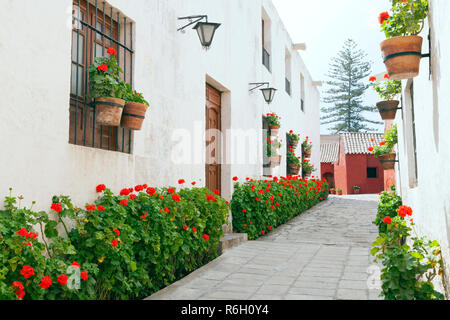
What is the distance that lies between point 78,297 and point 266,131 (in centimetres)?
793

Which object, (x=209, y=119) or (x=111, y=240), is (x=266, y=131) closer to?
(x=209, y=119)

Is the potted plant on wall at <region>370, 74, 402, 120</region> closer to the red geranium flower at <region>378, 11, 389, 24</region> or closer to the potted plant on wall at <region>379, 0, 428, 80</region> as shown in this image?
the red geranium flower at <region>378, 11, 389, 24</region>

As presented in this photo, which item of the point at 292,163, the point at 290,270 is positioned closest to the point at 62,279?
the point at 290,270

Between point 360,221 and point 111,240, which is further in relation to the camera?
point 360,221

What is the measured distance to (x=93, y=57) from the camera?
4090 mm

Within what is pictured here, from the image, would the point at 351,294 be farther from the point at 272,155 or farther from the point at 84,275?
the point at 272,155

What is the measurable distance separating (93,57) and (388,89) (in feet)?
14.3

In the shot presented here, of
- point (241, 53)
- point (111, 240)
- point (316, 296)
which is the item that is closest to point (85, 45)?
point (111, 240)

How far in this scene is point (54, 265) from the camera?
2.72 m

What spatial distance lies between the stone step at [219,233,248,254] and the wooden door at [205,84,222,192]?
103cm

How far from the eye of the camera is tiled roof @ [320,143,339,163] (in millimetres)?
30078

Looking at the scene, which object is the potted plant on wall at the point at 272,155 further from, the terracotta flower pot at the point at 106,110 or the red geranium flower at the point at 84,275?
the red geranium flower at the point at 84,275

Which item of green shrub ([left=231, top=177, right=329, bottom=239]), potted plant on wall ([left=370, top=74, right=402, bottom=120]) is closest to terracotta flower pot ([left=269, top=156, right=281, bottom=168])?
green shrub ([left=231, top=177, right=329, bottom=239])

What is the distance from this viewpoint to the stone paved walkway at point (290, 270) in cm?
380
